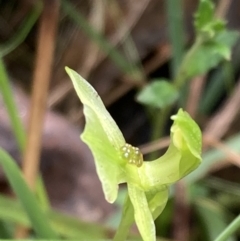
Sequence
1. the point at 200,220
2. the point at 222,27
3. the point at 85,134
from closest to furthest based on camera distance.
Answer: the point at 85,134
the point at 222,27
the point at 200,220

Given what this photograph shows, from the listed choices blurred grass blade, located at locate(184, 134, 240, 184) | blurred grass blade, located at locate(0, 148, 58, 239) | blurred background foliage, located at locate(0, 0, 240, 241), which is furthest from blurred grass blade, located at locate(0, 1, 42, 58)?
blurred grass blade, located at locate(184, 134, 240, 184)

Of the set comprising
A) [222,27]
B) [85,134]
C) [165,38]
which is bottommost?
[85,134]

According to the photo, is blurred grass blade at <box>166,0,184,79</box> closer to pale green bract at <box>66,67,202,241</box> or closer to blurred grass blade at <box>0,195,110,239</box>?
blurred grass blade at <box>0,195,110,239</box>

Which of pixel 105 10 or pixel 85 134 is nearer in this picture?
pixel 85 134

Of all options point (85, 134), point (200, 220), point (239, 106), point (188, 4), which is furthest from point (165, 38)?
point (85, 134)

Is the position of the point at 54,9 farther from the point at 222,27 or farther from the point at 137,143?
the point at 137,143

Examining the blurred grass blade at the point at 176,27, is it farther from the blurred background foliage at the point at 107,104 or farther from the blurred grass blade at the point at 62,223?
the blurred grass blade at the point at 62,223

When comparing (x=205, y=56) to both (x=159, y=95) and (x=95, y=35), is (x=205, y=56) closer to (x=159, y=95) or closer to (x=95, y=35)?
(x=159, y=95)
